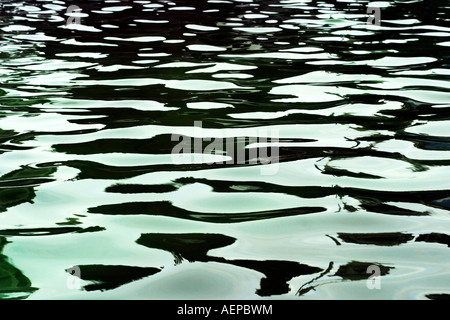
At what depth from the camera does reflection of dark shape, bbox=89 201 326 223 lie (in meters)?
2.69

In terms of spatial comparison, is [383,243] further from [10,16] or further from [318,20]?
[10,16]

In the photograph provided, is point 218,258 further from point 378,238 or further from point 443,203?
point 443,203

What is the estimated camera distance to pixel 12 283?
2211 mm

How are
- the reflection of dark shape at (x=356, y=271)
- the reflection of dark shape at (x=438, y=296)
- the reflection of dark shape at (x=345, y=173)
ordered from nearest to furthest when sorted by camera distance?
the reflection of dark shape at (x=438, y=296)
the reflection of dark shape at (x=356, y=271)
the reflection of dark shape at (x=345, y=173)

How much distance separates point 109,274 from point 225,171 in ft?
3.43

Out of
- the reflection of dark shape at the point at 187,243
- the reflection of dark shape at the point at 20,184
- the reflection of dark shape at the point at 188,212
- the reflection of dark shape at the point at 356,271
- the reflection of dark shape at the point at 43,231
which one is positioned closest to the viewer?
the reflection of dark shape at the point at 356,271

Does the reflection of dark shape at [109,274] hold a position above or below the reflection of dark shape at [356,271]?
below

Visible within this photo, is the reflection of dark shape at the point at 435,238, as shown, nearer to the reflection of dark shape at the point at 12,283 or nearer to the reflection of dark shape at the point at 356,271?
the reflection of dark shape at the point at 356,271

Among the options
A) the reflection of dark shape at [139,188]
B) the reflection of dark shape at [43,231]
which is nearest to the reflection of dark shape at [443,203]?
the reflection of dark shape at [139,188]

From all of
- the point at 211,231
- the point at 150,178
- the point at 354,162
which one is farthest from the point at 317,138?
the point at 211,231

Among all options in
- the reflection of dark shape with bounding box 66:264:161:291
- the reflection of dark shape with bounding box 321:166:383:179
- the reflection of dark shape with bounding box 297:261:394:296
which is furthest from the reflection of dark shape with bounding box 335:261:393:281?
the reflection of dark shape with bounding box 321:166:383:179

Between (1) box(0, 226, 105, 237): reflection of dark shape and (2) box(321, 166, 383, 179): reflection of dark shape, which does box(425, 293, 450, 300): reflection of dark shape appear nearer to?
(2) box(321, 166, 383, 179): reflection of dark shape

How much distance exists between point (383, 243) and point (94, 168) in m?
1.42

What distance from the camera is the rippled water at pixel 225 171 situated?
2268 mm
